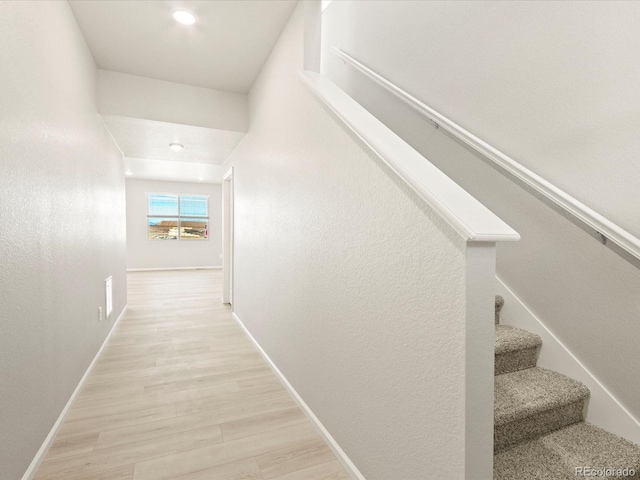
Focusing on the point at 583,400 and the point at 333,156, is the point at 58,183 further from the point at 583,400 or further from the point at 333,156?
the point at 583,400

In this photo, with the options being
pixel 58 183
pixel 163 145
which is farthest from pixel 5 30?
pixel 163 145

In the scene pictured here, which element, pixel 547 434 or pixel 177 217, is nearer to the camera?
pixel 547 434

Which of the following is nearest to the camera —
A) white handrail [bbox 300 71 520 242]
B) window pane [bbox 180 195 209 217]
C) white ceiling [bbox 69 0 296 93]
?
white handrail [bbox 300 71 520 242]

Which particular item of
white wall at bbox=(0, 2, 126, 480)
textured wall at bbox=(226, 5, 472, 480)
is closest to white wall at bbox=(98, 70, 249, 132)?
white wall at bbox=(0, 2, 126, 480)

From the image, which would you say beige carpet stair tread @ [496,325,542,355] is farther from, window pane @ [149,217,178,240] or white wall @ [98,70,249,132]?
window pane @ [149,217,178,240]

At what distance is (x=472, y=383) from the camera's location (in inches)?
36.1

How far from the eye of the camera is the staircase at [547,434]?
1194mm

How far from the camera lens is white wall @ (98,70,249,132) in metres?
3.01

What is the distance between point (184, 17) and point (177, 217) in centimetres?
717

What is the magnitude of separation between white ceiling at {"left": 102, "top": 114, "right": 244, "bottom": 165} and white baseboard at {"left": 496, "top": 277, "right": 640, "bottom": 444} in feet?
10.3

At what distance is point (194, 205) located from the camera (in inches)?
349

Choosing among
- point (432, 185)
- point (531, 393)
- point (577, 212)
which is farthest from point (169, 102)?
point (531, 393)

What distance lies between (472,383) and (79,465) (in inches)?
75.7

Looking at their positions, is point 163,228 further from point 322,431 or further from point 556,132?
point 556,132
